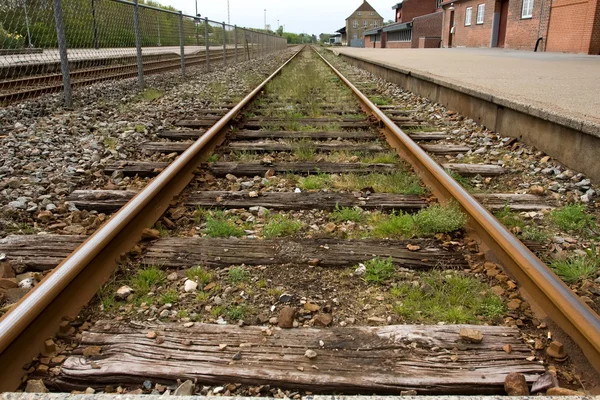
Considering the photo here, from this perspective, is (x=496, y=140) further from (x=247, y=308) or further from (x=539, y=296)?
(x=247, y=308)

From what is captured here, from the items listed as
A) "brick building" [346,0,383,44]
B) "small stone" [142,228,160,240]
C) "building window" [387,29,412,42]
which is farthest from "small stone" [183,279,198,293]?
"brick building" [346,0,383,44]

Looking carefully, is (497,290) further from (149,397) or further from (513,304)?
(149,397)

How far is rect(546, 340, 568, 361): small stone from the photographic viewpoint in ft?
5.75

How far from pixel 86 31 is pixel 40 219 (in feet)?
29.5

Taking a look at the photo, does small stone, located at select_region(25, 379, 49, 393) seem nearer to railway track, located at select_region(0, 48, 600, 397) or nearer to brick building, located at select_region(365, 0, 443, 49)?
railway track, located at select_region(0, 48, 600, 397)

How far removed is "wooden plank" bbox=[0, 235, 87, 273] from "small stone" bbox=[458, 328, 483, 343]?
6.24 feet

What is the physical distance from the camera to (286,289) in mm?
2244

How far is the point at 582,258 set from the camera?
250cm

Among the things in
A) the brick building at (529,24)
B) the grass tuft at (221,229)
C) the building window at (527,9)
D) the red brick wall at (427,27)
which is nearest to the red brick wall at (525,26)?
the brick building at (529,24)

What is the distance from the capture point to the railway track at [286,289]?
65.2 inches

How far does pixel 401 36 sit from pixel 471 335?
5513 centimetres

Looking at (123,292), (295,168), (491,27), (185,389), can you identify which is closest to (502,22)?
(491,27)

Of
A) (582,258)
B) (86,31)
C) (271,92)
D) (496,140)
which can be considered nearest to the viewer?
(582,258)

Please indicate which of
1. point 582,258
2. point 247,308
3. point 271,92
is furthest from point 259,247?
point 271,92
